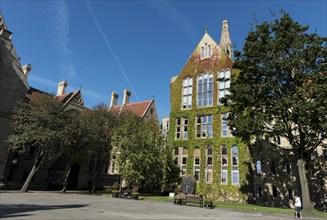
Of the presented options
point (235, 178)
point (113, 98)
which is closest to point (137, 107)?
point (113, 98)

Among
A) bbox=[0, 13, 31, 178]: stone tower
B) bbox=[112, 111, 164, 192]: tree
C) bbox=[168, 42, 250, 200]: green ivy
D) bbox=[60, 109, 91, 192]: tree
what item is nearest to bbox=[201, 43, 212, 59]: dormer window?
bbox=[168, 42, 250, 200]: green ivy

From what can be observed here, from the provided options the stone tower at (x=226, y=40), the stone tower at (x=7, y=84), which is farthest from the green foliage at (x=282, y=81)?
the stone tower at (x=226, y=40)

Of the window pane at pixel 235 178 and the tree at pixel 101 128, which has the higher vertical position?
the tree at pixel 101 128

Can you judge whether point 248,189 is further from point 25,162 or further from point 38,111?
point 25,162

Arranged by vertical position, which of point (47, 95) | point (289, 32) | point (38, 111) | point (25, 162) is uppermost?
point (289, 32)

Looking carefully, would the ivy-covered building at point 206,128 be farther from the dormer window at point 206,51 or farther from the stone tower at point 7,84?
the stone tower at point 7,84

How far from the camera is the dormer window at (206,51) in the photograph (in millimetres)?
43469

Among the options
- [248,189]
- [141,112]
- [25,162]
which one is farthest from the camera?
[141,112]

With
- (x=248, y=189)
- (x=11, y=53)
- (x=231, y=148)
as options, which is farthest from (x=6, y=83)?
(x=248, y=189)

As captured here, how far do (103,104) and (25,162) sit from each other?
50.9ft

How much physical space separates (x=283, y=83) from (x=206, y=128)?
53.5 ft

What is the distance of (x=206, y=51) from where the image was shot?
43.9m

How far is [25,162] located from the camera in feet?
129

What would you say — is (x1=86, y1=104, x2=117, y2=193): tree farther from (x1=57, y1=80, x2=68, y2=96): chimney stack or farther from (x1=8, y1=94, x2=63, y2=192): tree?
(x1=57, y1=80, x2=68, y2=96): chimney stack
